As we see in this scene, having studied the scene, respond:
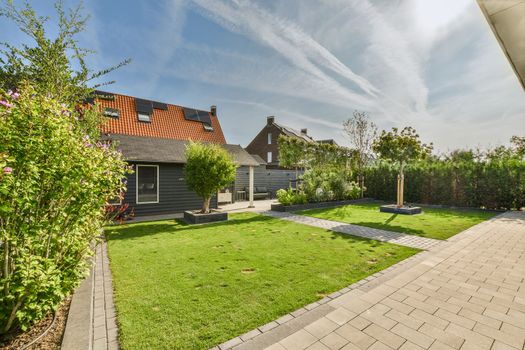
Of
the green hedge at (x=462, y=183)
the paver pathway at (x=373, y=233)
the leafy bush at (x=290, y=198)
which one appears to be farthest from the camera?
the green hedge at (x=462, y=183)

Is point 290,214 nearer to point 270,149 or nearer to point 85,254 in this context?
point 85,254

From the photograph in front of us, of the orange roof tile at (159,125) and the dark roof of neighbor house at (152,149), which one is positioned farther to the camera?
the orange roof tile at (159,125)

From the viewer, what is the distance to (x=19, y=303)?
7.63 feet

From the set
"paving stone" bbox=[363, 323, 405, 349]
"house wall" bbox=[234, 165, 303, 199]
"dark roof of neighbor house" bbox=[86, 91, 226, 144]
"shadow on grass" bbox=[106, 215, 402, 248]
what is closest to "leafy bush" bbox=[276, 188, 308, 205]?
"shadow on grass" bbox=[106, 215, 402, 248]

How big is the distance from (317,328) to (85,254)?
10.4ft

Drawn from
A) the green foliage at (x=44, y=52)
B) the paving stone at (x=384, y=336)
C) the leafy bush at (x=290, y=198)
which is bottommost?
the paving stone at (x=384, y=336)

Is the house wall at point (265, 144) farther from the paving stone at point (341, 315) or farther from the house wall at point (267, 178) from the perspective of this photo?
the paving stone at point (341, 315)

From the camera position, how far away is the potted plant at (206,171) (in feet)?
28.8

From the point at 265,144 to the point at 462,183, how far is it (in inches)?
888

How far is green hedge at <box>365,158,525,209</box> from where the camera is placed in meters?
12.4

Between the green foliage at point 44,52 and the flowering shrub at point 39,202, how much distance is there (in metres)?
2.80

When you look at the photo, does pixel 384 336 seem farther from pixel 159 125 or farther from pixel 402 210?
pixel 159 125

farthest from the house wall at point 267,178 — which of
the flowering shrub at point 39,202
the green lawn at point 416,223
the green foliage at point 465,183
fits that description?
Answer: the flowering shrub at point 39,202

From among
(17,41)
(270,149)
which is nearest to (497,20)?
(17,41)
